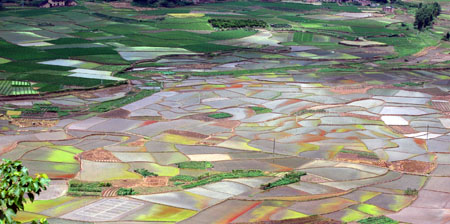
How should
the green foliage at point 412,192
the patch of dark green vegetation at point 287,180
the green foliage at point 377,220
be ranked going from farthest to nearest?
the green foliage at point 412,192, the patch of dark green vegetation at point 287,180, the green foliage at point 377,220

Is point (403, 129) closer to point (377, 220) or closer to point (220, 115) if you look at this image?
point (220, 115)

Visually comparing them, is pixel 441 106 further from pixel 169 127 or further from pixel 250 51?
pixel 250 51

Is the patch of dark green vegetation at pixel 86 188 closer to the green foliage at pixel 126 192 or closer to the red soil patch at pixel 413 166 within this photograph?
the green foliage at pixel 126 192

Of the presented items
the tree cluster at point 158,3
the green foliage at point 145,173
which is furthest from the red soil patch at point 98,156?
the tree cluster at point 158,3

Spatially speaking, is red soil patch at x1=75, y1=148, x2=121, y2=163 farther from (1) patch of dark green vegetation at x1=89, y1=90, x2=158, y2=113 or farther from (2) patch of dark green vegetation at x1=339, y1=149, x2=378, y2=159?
(2) patch of dark green vegetation at x1=339, y1=149, x2=378, y2=159

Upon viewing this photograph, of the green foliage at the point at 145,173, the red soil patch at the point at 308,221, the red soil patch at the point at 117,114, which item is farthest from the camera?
the red soil patch at the point at 117,114

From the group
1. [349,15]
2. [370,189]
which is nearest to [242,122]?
[370,189]
